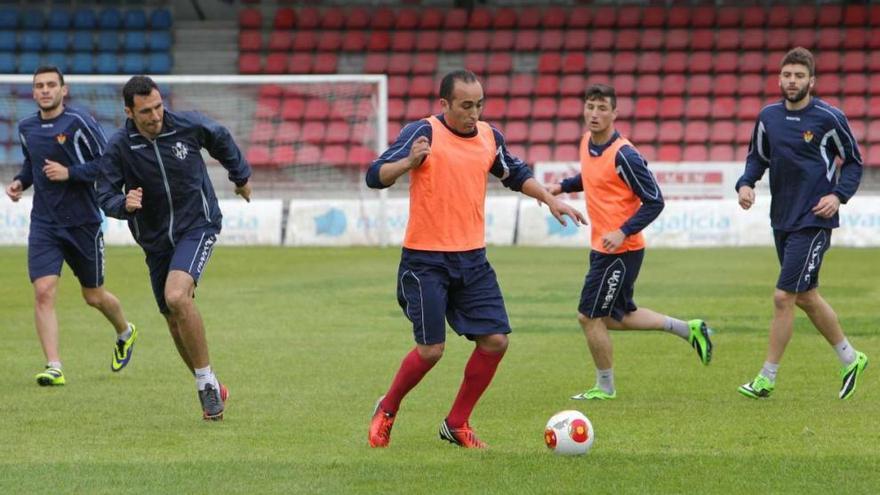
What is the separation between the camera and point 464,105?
25.1ft

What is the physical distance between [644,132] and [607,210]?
21.8 metres

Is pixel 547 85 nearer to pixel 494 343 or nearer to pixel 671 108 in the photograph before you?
pixel 671 108

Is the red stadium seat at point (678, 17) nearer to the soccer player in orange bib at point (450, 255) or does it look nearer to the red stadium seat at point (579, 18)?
the red stadium seat at point (579, 18)

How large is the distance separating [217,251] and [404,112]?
8494mm

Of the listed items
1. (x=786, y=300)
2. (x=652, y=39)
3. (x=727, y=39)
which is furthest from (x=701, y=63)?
(x=786, y=300)

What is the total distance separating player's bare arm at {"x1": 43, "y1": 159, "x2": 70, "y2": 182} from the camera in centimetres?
1080

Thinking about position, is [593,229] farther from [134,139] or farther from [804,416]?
[134,139]

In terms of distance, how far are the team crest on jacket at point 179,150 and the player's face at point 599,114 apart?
2.59 metres

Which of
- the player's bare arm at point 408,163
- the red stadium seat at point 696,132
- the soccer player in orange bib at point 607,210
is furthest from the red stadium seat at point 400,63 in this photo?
the player's bare arm at point 408,163

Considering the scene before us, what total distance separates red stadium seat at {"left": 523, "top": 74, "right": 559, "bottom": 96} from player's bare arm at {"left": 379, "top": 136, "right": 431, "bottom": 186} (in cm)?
2548

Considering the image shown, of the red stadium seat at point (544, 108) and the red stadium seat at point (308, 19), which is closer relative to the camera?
the red stadium seat at point (544, 108)

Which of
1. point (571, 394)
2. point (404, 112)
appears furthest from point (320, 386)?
point (404, 112)

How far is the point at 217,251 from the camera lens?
24938 mm

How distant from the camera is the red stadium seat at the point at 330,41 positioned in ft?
112
